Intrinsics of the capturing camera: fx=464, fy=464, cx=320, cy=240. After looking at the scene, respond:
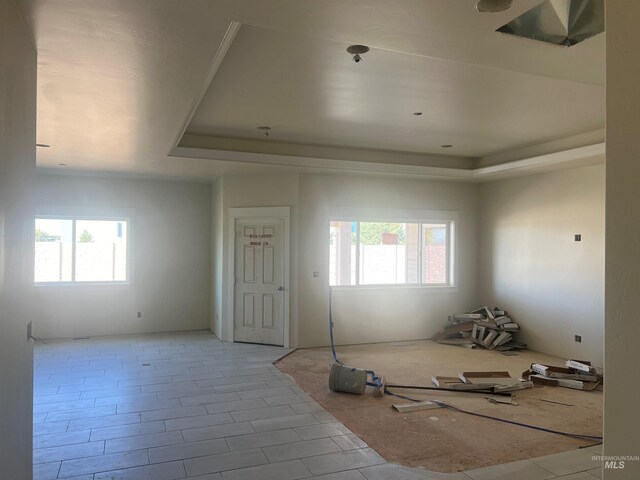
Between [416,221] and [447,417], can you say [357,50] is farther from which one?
[416,221]

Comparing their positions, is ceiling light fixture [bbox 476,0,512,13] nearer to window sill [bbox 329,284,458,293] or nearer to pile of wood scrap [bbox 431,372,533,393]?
pile of wood scrap [bbox 431,372,533,393]

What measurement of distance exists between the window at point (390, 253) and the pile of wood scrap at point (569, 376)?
2750 millimetres

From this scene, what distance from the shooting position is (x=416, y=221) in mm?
7922

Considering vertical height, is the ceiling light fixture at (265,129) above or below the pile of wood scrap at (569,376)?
above

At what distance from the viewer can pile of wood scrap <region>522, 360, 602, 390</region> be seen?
526 cm

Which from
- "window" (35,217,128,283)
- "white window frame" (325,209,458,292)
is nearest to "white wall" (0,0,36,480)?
"white window frame" (325,209,458,292)

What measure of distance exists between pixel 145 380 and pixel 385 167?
435 centimetres

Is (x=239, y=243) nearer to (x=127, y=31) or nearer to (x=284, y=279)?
(x=284, y=279)

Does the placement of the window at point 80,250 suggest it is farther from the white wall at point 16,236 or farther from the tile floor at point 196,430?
the white wall at point 16,236

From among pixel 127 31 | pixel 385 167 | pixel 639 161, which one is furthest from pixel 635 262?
pixel 385 167

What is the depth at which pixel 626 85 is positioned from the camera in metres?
1.20

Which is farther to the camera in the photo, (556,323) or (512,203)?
(512,203)

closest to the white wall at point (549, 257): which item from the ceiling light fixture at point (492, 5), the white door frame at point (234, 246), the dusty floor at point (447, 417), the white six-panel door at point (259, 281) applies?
the dusty floor at point (447, 417)

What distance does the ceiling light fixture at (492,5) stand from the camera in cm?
218
